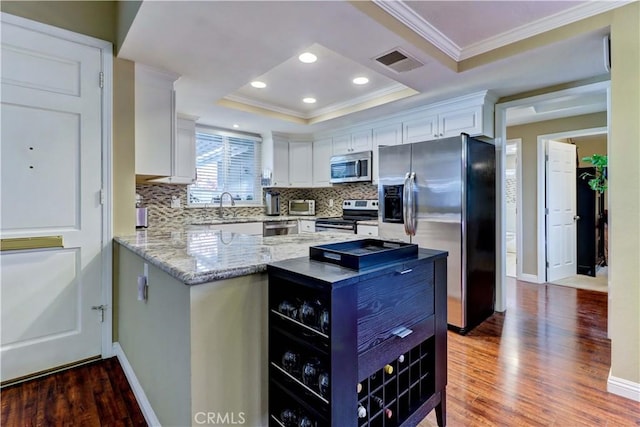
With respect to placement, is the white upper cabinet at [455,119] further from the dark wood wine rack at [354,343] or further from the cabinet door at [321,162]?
the dark wood wine rack at [354,343]

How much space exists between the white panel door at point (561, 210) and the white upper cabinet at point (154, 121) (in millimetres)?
4993

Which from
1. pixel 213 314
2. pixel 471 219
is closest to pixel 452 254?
pixel 471 219

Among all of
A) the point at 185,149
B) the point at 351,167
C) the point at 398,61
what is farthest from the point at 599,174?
the point at 185,149

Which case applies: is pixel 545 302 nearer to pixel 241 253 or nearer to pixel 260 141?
pixel 241 253

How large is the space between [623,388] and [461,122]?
95.7 inches

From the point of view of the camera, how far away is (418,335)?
4.94 feet

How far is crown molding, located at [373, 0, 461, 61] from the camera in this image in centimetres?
193

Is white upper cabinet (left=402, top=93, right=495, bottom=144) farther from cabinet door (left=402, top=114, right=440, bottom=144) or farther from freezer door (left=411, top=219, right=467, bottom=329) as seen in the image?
freezer door (left=411, top=219, right=467, bottom=329)

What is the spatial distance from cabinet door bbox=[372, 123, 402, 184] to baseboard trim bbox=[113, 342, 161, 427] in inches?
129

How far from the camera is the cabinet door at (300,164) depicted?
16.9ft

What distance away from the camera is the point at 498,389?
6.51 ft

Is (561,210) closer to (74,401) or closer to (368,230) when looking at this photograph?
(368,230)

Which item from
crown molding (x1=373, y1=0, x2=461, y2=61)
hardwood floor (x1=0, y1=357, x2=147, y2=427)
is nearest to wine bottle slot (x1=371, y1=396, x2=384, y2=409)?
hardwood floor (x1=0, y1=357, x2=147, y2=427)

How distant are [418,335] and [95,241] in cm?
228
